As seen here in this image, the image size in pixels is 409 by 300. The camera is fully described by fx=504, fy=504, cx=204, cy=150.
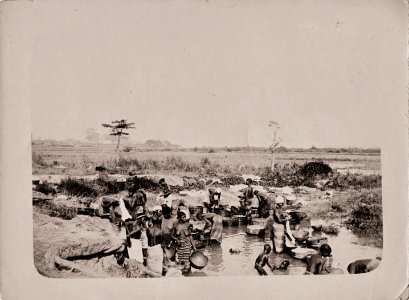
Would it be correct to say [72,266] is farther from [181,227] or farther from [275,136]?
[275,136]

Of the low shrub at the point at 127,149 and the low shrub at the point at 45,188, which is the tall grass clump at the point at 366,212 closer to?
the low shrub at the point at 127,149

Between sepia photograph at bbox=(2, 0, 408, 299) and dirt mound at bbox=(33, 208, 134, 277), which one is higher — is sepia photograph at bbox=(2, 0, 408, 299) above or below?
above

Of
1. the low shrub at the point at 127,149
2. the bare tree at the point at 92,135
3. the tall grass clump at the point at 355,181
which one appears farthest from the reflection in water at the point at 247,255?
the bare tree at the point at 92,135

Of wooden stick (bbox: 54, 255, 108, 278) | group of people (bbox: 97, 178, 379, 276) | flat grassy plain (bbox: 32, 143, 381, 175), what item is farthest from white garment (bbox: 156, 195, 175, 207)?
wooden stick (bbox: 54, 255, 108, 278)

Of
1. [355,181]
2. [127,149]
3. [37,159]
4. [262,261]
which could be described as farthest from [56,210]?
[355,181]

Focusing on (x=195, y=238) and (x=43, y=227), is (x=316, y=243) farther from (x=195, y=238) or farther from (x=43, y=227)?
(x=43, y=227)

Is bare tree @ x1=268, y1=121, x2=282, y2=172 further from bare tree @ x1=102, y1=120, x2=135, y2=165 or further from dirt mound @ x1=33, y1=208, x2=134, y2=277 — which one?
dirt mound @ x1=33, y1=208, x2=134, y2=277

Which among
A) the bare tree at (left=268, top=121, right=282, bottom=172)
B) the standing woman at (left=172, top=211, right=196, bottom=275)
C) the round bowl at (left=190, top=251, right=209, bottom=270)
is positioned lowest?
the round bowl at (left=190, top=251, right=209, bottom=270)
